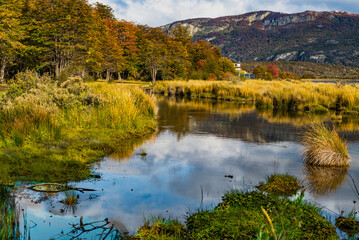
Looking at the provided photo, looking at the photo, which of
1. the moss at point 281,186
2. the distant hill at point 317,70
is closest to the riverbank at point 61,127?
the moss at point 281,186

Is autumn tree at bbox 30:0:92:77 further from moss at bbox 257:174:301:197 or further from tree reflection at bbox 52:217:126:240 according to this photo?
tree reflection at bbox 52:217:126:240

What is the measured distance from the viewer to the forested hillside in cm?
3988

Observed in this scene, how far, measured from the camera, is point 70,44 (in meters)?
44.2

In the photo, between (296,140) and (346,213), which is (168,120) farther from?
(346,213)

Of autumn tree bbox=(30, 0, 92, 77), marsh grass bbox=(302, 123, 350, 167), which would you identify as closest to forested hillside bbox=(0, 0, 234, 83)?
autumn tree bbox=(30, 0, 92, 77)

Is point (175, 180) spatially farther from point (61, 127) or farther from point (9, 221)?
point (61, 127)

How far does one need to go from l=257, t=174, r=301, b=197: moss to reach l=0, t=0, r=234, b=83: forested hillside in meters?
19.6

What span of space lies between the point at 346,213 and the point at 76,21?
41426mm

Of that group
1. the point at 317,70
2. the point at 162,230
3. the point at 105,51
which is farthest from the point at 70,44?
the point at 317,70

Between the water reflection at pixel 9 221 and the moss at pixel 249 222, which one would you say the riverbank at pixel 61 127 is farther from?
the moss at pixel 249 222

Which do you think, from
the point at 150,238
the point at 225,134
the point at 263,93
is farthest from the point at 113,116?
the point at 263,93

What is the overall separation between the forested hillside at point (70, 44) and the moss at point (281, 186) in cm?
1962

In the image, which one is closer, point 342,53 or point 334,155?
point 334,155

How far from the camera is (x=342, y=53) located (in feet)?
578
